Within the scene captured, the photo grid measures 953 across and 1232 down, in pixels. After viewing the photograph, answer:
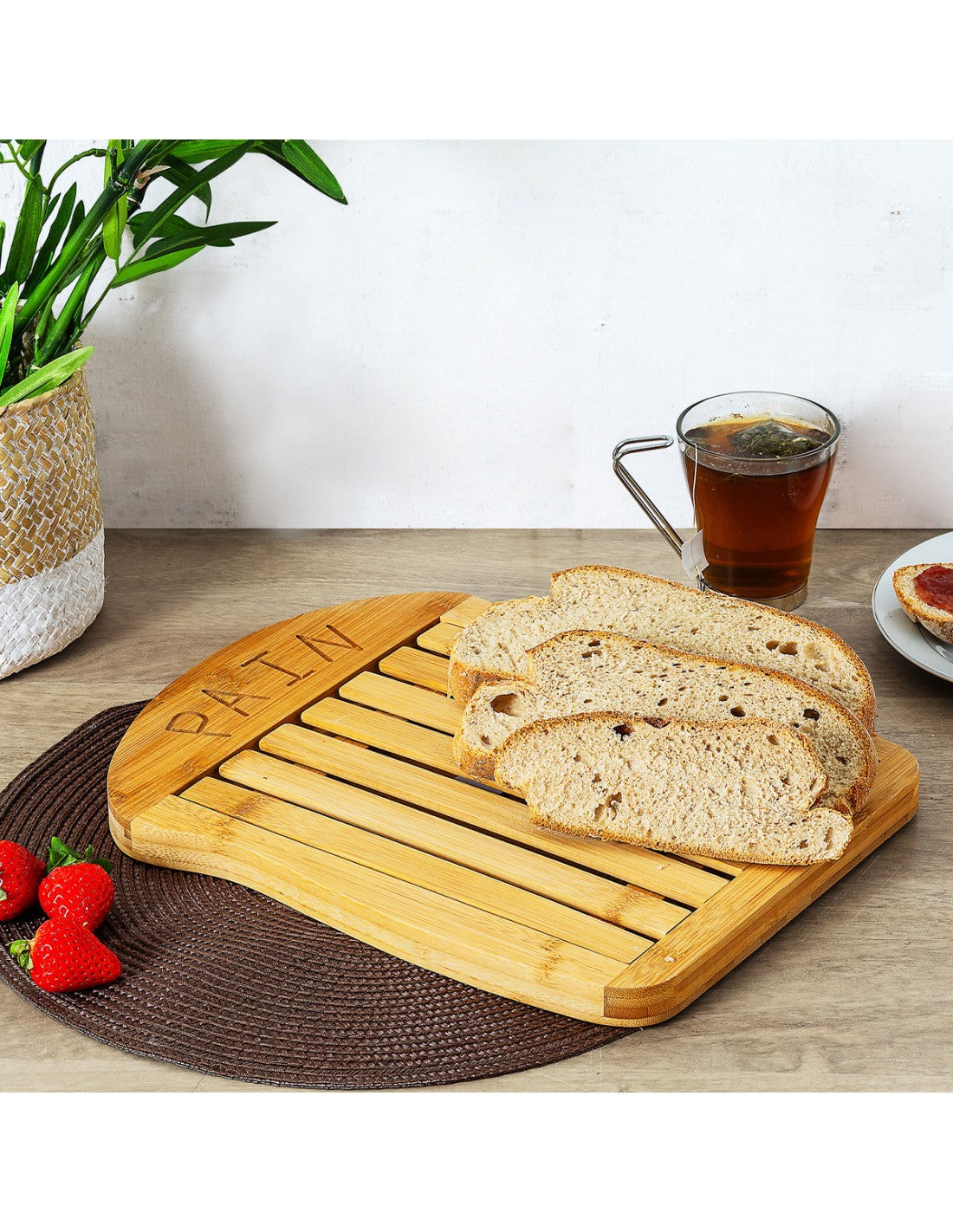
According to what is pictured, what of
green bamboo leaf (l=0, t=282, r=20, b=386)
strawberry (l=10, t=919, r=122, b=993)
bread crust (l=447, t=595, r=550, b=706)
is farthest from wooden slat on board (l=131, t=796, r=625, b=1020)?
green bamboo leaf (l=0, t=282, r=20, b=386)

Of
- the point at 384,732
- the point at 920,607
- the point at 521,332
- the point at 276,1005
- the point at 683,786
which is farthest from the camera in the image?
the point at 521,332

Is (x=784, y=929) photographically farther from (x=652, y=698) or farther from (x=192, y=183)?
(x=192, y=183)

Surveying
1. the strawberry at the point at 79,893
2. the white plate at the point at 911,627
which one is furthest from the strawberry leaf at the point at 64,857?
the white plate at the point at 911,627

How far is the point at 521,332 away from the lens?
1.60 metres

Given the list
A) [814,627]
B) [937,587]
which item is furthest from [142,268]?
[937,587]

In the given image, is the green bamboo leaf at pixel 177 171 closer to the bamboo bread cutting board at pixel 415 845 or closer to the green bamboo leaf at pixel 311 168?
the green bamboo leaf at pixel 311 168

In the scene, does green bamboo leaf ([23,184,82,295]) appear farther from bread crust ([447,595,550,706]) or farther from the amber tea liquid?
the amber tea liquid

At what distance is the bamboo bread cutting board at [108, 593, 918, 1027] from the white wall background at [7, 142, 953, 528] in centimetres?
42

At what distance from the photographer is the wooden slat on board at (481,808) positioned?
1.00 m

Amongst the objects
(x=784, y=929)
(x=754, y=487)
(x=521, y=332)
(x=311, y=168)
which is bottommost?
(x=784, y=929)

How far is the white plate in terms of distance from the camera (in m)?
1.28

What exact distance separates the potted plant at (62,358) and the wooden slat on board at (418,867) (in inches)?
13.4

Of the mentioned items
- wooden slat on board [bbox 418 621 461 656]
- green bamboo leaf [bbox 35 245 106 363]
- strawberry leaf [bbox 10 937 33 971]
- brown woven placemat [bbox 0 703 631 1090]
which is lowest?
brown woven placemat [bbox 0 703 631 1090]

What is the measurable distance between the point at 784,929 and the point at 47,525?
2.66ft
